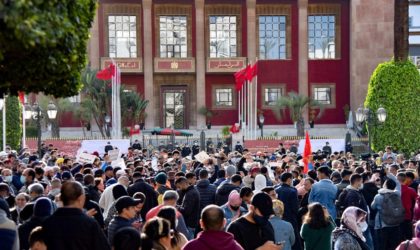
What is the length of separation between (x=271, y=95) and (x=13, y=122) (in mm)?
23298

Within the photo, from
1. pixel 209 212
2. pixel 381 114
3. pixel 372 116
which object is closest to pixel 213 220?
pixel 209 212

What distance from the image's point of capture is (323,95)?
53281 mm

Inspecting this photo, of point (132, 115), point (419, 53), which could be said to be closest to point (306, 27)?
point (419, 53)

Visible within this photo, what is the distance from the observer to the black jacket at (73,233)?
738 centimetres

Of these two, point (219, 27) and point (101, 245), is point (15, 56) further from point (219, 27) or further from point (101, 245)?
point (219, 27)

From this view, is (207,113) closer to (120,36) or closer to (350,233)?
(120,36)

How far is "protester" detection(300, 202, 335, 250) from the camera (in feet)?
31.8

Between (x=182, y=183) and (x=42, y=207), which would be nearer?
(x=42, y=207)

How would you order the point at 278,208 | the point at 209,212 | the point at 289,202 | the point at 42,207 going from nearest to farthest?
1. the point at 209,212
2. the point at 42,207
3. the point at 278,208
4. the point at 289,202

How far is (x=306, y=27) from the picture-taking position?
51.8 metres

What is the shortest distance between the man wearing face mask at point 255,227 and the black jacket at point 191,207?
4216 mm

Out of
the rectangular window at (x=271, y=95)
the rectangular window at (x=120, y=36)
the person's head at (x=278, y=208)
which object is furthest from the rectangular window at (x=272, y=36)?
the person's head at (x=278, y=208)

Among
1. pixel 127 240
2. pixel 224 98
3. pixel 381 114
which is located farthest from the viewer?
pixel 224 98

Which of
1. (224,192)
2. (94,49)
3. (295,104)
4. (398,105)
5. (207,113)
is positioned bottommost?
(224,192)
